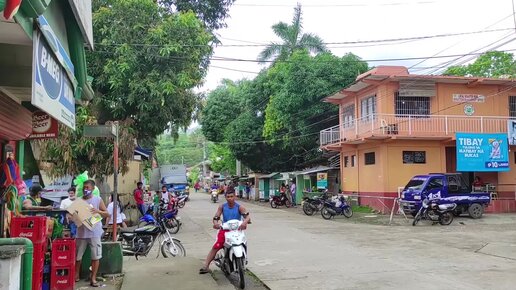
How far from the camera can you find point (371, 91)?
86.3 ft

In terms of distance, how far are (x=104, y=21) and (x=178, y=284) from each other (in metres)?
9.85

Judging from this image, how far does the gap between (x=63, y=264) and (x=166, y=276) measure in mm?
1862

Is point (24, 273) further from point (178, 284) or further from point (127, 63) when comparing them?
point (127, 63)

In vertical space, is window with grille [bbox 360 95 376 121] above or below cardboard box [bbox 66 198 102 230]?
above

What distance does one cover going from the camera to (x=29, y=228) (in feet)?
19.5

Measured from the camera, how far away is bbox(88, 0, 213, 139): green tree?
47.1 ft

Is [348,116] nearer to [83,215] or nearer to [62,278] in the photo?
[83,215]

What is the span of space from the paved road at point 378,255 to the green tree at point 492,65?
2375cm

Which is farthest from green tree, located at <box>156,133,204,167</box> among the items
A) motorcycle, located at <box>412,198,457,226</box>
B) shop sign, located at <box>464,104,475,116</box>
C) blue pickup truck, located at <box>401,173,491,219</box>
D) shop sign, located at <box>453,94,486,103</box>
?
motorcycle, located at <box>412,198,457,226</box>

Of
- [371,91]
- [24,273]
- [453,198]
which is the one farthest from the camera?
[371,91]

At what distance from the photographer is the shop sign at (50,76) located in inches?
144

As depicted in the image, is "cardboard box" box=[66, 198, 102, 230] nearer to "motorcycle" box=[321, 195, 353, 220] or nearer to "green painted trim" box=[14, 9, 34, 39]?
"green painted trim" box=[14, 9, 34, 39]

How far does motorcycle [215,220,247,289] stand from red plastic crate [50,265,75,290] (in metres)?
2.46

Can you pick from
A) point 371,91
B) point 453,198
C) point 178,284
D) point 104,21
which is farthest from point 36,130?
point 371,91
